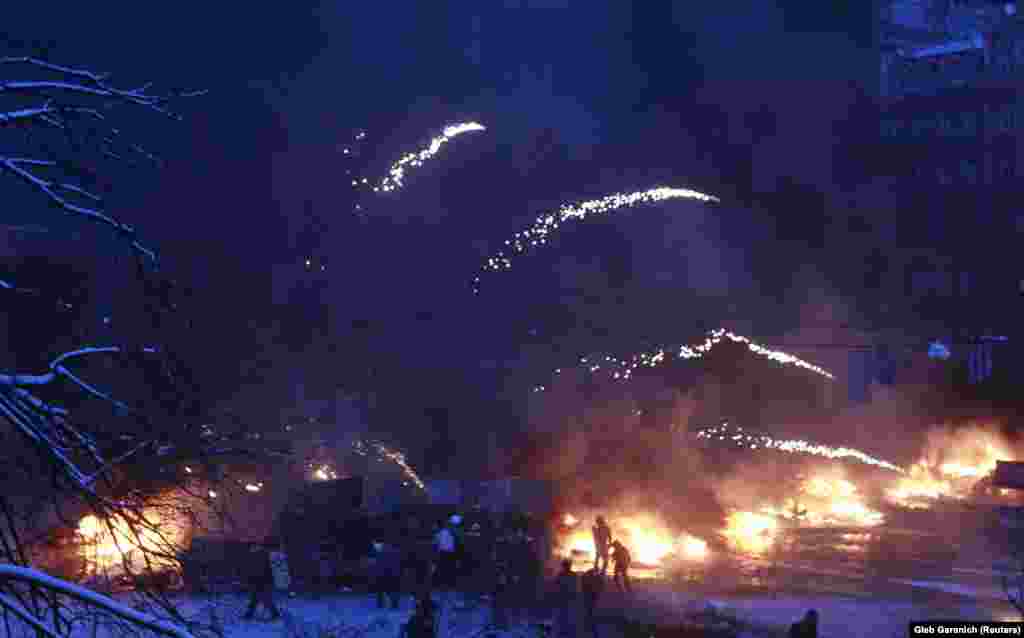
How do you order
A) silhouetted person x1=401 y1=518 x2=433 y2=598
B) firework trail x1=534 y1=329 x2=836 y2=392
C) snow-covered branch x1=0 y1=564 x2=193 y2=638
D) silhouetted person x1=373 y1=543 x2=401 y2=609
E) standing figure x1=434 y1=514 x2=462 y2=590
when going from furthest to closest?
firework trail x1=534 y1=329 x2=836 y2=392 → standing figure x1=434 y1=514 x2=462 y2=590 → silhouetted person x1=401 y1=518 x2=433 y2=598 → silhouetted person x1=373 y1=543 x2=401 y2=609 → snow-covered branch x1=0 y1=564 x2=193 y2=638

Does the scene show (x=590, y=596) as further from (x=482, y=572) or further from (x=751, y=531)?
(x=751, y=531)

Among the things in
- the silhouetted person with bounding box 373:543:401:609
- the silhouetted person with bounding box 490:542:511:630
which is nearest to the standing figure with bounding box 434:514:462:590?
the silhouetted person with bounding box 490:542:511:630

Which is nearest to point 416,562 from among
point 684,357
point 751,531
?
point 751,531

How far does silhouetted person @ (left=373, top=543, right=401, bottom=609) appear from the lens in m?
14.7

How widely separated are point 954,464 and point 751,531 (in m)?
14.6

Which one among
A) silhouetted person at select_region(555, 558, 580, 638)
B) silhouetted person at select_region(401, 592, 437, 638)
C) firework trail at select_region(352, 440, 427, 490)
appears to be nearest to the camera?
silhouetted person at select_region(401, 592, 437, 638)

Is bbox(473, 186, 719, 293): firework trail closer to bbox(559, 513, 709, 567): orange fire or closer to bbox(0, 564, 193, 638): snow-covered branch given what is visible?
bbox(559, 513, 709, 567): orange fire

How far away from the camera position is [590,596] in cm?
1362

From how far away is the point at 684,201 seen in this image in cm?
4553

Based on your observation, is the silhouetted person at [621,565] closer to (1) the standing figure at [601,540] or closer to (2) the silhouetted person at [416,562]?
(1) the standing figure at [601,540]

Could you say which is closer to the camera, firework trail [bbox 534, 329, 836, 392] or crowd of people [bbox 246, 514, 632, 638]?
crowd of people [bbox 246, 514, 632, 638]

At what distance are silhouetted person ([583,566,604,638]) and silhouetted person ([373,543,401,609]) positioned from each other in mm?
3017

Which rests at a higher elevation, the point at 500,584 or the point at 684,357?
the point at 684,357

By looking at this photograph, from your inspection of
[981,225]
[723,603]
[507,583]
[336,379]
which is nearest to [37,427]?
[507,583]
